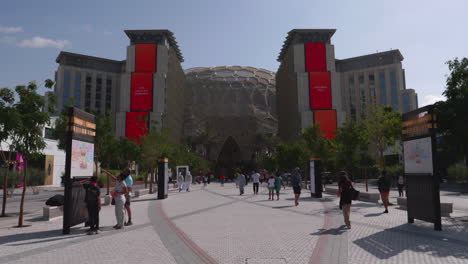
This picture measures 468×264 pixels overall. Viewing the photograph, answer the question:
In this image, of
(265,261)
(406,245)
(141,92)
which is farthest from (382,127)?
(141,92)

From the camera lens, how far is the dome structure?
319ft

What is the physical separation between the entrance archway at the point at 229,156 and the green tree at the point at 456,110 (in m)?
83.1

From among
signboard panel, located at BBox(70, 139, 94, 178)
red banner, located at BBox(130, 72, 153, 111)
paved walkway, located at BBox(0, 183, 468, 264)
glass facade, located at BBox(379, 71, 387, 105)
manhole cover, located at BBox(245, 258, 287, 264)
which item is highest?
glass facade, located at BBox(379, 71, 387, 105)

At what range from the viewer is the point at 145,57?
82875 mm

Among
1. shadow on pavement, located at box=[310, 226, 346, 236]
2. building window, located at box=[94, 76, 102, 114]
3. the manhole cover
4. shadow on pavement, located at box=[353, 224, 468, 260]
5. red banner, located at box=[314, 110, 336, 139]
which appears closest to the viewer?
the manhole cover

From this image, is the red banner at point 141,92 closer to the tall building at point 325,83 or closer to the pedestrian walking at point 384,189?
the tall building at point 325,83

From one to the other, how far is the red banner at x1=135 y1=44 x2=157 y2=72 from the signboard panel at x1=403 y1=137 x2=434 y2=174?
76.9 meters

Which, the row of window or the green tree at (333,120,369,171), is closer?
the green tree at (333,120,369,171)

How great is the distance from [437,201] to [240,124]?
88.7 m

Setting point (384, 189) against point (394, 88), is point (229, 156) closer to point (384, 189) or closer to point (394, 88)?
point (394, 88)

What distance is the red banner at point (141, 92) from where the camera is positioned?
263 feet

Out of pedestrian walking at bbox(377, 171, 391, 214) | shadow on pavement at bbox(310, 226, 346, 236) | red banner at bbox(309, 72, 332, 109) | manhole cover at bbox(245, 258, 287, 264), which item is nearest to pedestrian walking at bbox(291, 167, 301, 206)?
pedestrian walking at bbox(377, 171, 391, 214)

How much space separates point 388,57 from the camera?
102m

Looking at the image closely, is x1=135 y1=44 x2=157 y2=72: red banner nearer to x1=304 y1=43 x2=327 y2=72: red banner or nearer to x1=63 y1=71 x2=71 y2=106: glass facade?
x1=63 y1=71 x2=71 y2=106: glass facade
